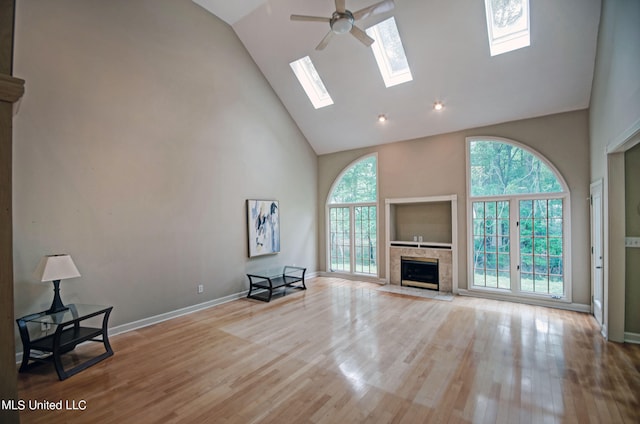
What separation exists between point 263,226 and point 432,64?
443 cm

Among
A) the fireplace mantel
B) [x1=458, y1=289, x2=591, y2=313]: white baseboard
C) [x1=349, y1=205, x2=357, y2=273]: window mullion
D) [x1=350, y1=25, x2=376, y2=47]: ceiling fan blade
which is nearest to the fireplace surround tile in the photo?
the fireplace mantel

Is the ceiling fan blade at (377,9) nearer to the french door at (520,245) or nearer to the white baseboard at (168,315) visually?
the french door at (520,245)

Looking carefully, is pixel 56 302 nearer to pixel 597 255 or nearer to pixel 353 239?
pixel 353 239

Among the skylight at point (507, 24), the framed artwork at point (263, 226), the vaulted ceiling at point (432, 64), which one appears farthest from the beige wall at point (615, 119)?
the framed artwork at point (263, 226)

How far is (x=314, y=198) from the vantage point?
25.6 ft

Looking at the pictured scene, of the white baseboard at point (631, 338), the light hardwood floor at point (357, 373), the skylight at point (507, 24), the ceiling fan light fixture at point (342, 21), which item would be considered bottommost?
the light hardwood floor at point (357, 373)

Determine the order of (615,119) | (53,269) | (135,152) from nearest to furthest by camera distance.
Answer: (53,269) < (615,119) < (135,152)

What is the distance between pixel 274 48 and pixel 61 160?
13.3ft

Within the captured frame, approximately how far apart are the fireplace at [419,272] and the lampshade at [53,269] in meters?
5.85

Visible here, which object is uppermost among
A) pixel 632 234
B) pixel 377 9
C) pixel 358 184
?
pixel 377 9

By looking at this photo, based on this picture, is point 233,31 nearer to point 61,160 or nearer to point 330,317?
point 61,160

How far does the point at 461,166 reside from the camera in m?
5.81

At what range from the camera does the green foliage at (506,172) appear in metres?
5.06

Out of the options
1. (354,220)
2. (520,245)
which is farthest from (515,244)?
(354,220)
